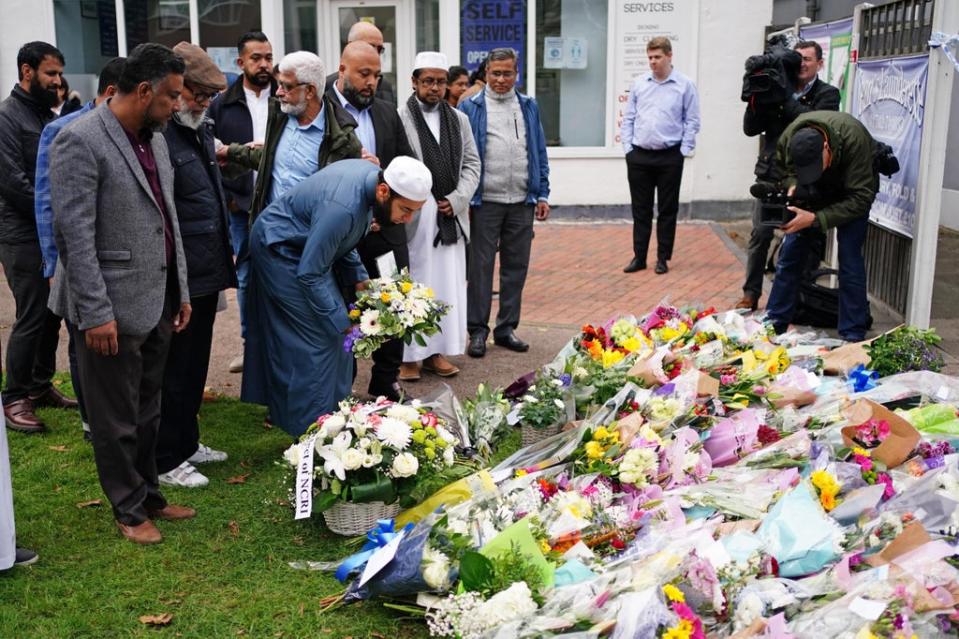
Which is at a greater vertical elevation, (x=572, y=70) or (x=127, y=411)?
(x=572, y=70)

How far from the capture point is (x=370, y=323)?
5141mm

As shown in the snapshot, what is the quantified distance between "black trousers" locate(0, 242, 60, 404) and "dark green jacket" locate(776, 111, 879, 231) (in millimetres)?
4824

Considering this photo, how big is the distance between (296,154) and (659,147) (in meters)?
5.60

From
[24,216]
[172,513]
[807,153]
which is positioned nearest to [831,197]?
[807,153]

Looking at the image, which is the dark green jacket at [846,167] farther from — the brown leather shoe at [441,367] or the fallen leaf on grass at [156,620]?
the fallen leaf on grass at [156,620]

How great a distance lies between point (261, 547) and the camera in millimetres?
4582

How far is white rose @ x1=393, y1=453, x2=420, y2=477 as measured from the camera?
14.5 ft

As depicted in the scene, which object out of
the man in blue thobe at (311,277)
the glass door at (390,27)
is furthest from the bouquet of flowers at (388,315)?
the glass door at (390,27)

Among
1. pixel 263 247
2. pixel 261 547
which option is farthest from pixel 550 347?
pixel 261 547

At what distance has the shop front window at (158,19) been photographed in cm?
1419

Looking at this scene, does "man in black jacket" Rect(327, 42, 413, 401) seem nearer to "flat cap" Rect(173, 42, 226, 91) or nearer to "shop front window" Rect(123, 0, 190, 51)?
"flat cap" Rect(173, 42, 226, 91)

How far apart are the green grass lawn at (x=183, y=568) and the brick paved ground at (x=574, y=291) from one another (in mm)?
1739

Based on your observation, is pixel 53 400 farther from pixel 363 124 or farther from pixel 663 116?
pixel 663 116

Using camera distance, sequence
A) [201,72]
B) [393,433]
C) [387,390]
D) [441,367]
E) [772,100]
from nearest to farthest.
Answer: [393,433] < [201,72] < [387,390] < [441,367] < [772,100]
